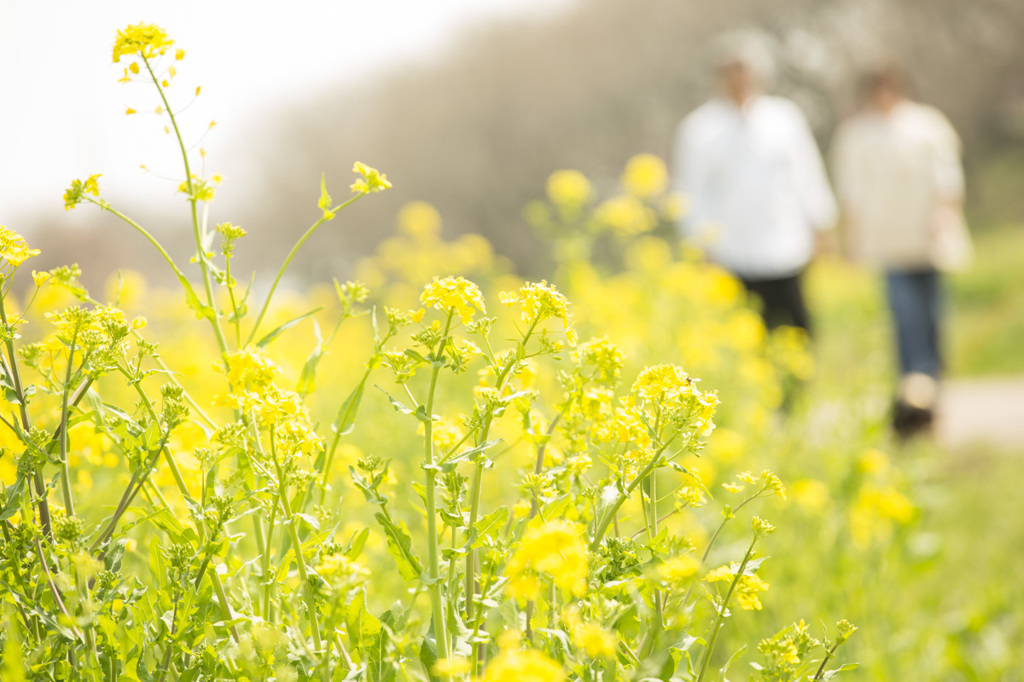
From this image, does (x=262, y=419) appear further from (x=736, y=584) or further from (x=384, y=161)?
(x=384, y=161)

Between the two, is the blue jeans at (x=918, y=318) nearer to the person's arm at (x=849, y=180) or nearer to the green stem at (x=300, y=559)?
the person's arm at (x=849, y=180)

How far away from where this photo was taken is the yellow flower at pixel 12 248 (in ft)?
3.50

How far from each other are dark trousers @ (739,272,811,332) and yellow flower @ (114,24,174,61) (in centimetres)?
470

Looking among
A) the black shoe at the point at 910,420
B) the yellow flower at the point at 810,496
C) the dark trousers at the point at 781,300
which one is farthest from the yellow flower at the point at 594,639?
the dark trousers at the point at 781,300

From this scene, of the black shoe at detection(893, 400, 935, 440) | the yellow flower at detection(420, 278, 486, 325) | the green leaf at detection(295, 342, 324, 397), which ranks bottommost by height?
the green leaf at detection(295, 342, 324, 397)

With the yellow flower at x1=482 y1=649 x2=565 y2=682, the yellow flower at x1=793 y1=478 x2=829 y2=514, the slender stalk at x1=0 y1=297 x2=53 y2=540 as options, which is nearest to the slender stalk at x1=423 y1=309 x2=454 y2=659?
the yellow flower at x1=482 y1=649 x2=565 y2=682

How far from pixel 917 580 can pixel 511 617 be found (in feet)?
8.88

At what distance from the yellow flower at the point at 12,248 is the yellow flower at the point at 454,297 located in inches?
20.3

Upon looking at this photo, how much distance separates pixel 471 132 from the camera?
17.2 m

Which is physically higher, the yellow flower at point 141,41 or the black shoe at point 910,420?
the black shoe at point 910,420

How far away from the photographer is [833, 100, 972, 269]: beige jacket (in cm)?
538

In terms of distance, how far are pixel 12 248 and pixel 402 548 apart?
624mm

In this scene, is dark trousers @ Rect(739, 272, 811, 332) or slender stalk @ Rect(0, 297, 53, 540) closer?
slender stalk @ Rect(0, 297, 53, 540)

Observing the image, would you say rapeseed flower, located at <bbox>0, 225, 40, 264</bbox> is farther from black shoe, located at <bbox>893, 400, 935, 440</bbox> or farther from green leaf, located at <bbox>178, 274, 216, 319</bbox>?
A: black shoe, located at <bbox>893, 400, 935, 440</bbox>
